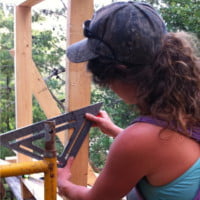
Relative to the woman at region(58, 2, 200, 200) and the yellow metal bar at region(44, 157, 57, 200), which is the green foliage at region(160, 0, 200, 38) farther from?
Result: the yellow metal bar at region(44, 157, 57, 200)

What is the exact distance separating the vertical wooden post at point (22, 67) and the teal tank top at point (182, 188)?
1799mm

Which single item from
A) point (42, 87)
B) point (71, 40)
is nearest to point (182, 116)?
point (71, 40)

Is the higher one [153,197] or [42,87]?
[153,197]

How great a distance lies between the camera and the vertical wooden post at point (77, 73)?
1.51m

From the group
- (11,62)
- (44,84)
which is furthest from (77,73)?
(11,62)

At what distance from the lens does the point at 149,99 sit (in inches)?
40.5

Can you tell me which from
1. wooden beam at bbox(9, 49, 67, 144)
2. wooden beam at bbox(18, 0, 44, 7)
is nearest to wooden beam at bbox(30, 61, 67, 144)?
wooden beam at bbox(9, 49, 67, 144)

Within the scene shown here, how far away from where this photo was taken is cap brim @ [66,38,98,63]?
1.08 meters

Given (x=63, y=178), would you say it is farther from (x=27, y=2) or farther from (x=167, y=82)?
(x=27, y=2)

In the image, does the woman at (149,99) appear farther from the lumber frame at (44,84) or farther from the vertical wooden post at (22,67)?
Answer: the vertical wooden post at (22,67)

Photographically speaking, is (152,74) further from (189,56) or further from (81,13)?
(81,13)

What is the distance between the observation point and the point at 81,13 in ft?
4.99

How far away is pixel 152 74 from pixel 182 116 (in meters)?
0.17

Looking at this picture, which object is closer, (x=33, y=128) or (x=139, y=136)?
(x=139, y=136)
